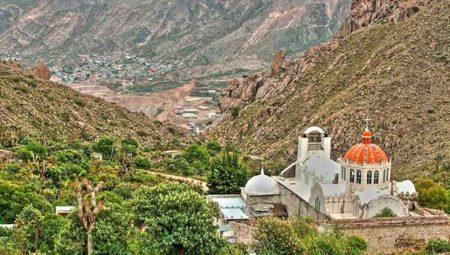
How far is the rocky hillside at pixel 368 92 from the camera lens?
69875 mm

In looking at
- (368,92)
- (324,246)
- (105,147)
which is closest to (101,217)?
(324,246)

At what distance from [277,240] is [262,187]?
1238cm

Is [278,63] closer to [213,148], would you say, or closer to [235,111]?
[235,111]

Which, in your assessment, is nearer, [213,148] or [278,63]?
[213,148]

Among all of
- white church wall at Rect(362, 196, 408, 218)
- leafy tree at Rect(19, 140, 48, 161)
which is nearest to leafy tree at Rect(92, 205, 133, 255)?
white church wall at Rect(362, 196, 408, 218)

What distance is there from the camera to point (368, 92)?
3019 inches

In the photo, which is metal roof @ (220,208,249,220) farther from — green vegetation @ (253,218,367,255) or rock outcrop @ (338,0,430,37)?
rock outcrop @ (338,0,430,37)

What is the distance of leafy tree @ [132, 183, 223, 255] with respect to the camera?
3106cm

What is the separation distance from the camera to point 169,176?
188 ft

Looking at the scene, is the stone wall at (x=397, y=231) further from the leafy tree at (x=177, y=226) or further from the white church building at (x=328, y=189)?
the leafy tree at (x=177, y=226)

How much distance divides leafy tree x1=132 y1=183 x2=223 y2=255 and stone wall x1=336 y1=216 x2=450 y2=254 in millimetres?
8387

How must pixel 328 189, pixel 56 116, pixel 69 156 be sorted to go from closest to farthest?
pixel 328 189, pixel 69 156, pixel 56 116

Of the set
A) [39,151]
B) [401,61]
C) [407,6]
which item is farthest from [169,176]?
[407,6]

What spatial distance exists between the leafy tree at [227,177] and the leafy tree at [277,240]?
52.2 ft
